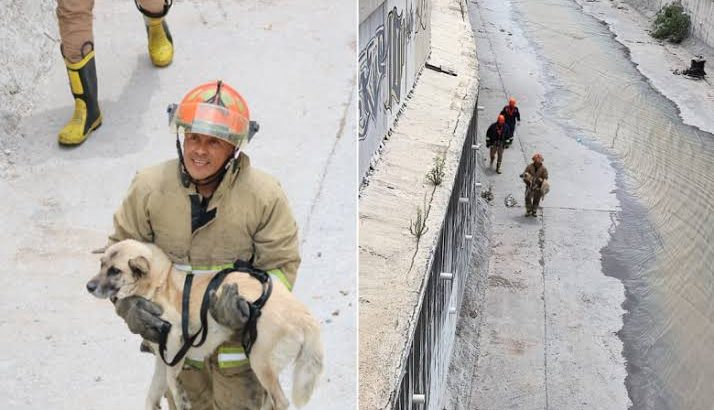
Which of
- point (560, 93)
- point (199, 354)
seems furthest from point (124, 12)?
point (560, 93)

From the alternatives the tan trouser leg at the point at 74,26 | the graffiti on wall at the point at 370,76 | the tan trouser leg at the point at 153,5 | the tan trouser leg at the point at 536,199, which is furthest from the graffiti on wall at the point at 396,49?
the tan trouser leg at the point at 74,26

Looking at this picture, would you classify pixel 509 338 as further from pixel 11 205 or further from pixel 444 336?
pixel 11 205

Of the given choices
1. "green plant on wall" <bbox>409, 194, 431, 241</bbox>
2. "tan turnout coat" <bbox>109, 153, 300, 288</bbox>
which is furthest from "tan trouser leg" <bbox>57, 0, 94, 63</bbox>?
"tan turnout coat" <bbox>109, 153, 300, 288</bbox>

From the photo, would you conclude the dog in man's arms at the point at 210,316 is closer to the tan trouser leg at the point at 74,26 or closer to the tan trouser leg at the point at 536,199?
the tan trouser leg at the point at 74,26

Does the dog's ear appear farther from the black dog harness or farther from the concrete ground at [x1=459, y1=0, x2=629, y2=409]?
the concrete ground at [x1=459, y1=0, x2=629, y2=409]

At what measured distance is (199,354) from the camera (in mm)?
3400

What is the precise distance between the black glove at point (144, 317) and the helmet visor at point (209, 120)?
0.66 meters

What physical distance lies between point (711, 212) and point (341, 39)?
10.6 meters

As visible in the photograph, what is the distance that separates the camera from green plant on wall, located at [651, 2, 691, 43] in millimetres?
30219

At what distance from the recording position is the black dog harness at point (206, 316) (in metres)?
3.24

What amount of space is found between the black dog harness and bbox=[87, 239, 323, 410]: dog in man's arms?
0.05ft

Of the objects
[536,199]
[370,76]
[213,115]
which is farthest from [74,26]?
[536,199]

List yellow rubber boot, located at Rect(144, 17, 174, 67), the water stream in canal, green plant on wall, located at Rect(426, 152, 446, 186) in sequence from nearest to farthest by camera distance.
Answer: yellow rubber boot, located at Rect(144, 17, 174, 67)
green plant on wall, located at Rect(426, 152, 446, 186)
the water stream in canal

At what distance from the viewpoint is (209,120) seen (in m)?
3.19
